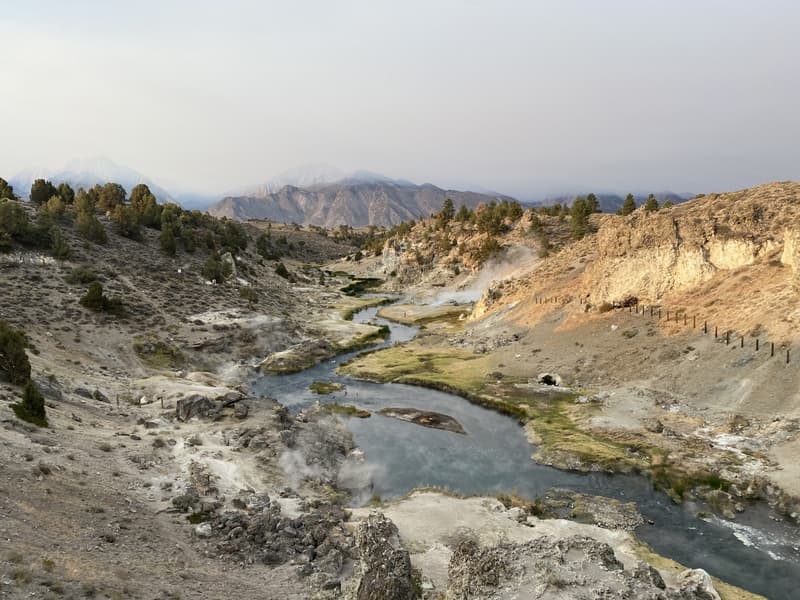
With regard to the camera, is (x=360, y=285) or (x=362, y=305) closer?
(x=362, y=305)

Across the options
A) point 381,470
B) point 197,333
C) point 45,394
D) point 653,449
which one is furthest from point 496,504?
point 197,333

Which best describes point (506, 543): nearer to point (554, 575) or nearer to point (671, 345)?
point (554, 575)

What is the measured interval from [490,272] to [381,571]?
369 feet

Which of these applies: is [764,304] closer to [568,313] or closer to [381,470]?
[568,313]

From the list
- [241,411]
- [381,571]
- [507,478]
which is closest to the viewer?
[381,571]

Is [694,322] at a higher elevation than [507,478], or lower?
higher

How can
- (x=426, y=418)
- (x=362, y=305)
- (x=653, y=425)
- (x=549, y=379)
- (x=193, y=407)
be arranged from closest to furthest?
(x=653, y=425) → (x=193, y=407) → (x=426, y=418) → (x=549, y=379) → (x=362, y=305)

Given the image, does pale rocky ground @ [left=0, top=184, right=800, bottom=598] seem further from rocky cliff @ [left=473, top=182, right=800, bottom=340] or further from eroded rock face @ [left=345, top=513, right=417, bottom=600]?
rocky cliff @ [left=473, top=182, right=800, bottom=340]

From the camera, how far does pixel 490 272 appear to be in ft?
425

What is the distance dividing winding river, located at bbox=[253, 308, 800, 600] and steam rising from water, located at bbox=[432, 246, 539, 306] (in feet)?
219

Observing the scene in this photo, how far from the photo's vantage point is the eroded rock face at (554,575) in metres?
18.6

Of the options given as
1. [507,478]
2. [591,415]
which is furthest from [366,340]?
[507,478]

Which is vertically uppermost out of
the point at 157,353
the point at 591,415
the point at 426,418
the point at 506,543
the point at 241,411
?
the point at 506,543

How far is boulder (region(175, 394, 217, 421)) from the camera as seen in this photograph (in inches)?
1793
